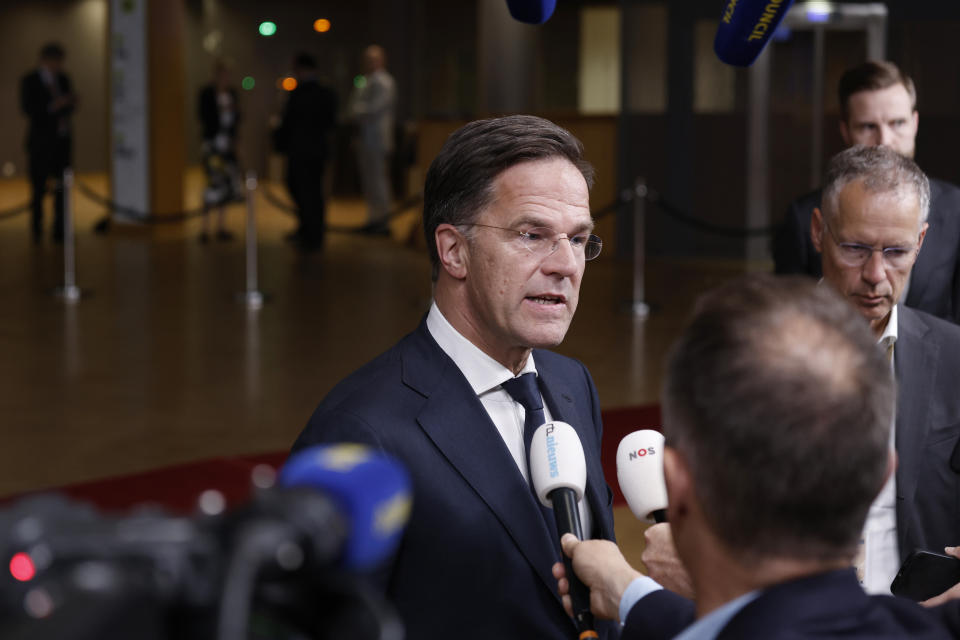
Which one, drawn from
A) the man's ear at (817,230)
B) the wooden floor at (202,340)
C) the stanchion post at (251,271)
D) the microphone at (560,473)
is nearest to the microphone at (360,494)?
the microphone at (560,473)

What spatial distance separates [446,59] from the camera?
70.9 feet

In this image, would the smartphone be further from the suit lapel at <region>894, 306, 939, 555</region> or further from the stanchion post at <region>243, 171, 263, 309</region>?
the stanchion post at <region>243, 171, 263, 309</region>

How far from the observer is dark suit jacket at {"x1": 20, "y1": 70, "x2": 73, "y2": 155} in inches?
497

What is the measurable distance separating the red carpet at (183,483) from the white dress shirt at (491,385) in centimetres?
253

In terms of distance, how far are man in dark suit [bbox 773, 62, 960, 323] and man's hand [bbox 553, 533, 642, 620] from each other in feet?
6.65

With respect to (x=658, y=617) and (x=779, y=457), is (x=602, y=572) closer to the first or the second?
(x=658, y=617)

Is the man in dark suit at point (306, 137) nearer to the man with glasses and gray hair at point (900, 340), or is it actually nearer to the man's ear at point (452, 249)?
the man with glasses and gray hair at point (900, 340)

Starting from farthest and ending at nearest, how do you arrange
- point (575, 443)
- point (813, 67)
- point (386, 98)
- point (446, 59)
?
point (446, 59) → point (386, 98) → point (813, 67) → point (575, 443)

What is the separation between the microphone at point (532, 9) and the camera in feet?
8.00

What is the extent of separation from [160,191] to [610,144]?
547cm

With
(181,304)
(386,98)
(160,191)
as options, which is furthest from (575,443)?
(160,191)

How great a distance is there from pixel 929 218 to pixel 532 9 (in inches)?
65.4

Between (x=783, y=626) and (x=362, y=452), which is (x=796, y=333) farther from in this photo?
(x=362, y=452)

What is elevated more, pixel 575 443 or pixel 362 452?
pixel 362 452
